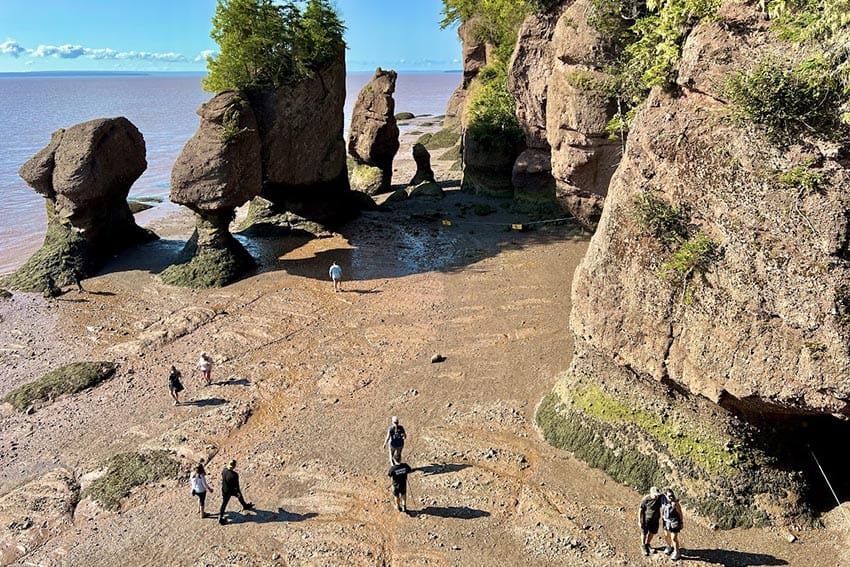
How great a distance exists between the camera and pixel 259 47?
2452 cm

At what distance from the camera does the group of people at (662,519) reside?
31.4 ft

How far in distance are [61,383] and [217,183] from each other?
884cm

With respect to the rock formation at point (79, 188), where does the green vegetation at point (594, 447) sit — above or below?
below

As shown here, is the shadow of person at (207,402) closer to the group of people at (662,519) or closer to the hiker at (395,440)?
the hiker at (395,440)

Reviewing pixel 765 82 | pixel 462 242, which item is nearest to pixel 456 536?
pixel 765 82

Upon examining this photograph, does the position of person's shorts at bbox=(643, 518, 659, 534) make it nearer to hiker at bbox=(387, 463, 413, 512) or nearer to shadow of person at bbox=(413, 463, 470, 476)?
shadow of person at bbox=(413, 463, 470, 476)

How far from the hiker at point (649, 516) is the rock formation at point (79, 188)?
22777 millimetres

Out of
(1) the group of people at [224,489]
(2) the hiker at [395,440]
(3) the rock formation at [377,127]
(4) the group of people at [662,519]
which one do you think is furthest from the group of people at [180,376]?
(3) the rock formation at [377,127]

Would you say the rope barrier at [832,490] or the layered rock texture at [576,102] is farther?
the layered rock texture at [576,102]

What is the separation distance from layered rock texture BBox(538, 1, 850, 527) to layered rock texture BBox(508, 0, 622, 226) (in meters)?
6.28

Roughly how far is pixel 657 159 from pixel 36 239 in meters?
34.8

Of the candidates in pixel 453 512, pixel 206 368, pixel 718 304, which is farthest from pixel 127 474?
pixel 718 304

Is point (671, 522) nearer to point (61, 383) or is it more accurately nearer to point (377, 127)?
point (61, 383)

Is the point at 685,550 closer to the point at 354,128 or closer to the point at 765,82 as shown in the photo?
the point at 765,82
